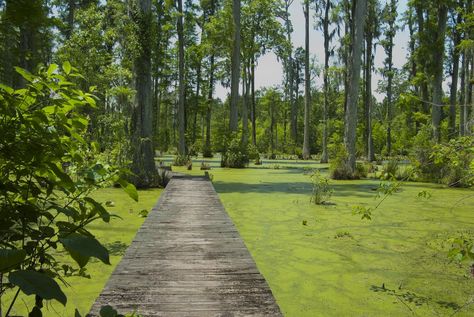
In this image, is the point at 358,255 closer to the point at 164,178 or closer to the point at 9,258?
the point at 9,258

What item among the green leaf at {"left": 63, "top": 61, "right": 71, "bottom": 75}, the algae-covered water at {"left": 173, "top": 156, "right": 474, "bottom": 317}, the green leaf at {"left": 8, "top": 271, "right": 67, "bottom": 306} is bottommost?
the algae-covered water at {"left": 173, "top": 156, "right": 474, "bottom": 317}

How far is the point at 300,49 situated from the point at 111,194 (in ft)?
135

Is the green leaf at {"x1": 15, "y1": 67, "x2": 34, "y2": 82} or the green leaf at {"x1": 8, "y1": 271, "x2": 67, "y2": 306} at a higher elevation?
the green leaf at {"x1": 15, "y1": 67, "x2": 34, "y2": 82}

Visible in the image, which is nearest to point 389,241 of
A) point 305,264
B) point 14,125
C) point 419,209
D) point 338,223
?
point 338,223

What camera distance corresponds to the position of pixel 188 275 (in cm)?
299

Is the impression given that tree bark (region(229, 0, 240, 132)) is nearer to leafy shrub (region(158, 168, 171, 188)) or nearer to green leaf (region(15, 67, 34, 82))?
leafy shrub (region(158, 168, 171, 188))

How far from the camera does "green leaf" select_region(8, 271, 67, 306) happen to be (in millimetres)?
855

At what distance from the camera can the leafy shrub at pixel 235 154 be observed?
1952 centimetres

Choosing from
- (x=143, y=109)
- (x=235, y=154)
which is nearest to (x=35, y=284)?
(x=143, y=109)

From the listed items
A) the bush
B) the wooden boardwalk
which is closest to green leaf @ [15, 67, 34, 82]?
the wooden boardwalk

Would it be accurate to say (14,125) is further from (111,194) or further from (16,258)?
(111,194)

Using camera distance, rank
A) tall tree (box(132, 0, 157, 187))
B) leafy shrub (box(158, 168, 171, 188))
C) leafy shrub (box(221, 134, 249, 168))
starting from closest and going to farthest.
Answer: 1. tall tree (box(132, 0, 157, 187))
2. leafy shrub (box(158, 168, 171, 188))
3. leafy shrub (box(221, 134, 249, 168))

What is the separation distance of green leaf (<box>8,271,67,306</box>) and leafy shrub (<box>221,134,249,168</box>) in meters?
18.5

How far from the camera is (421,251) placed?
520 centimetres
